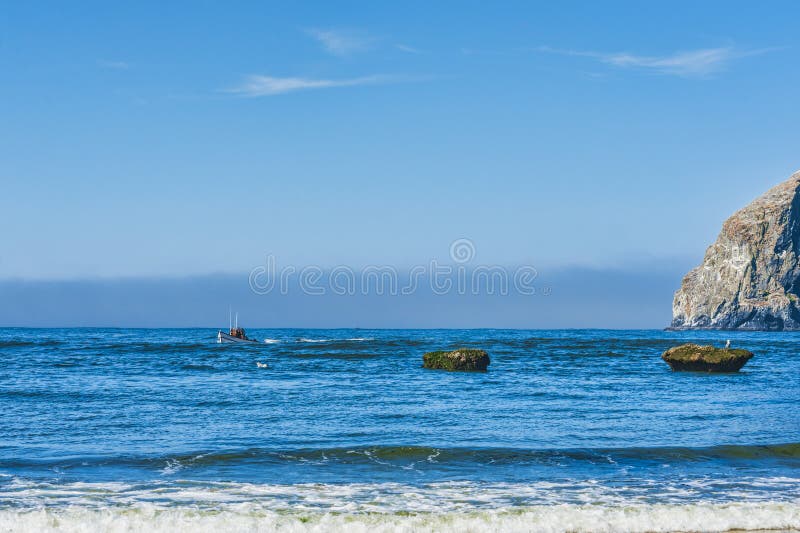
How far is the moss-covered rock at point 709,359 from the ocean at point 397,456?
666 cm

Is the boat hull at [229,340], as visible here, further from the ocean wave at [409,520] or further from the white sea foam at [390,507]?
the ocean wave at [409,520]

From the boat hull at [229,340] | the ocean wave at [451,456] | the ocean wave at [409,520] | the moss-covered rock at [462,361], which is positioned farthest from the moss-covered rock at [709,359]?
the boat hull at [229,340]

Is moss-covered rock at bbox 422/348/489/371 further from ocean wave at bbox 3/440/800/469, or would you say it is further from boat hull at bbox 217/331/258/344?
boat hull at bbox 217/331/258/344

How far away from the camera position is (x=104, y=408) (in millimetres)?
25203

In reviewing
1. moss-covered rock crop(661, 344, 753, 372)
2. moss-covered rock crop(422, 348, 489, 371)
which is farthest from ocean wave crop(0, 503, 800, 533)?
moss-covered rock crop(661, 344, 753, 372)

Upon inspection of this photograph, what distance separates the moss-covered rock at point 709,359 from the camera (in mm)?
41000

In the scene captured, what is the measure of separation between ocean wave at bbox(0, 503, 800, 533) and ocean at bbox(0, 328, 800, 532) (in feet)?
0.11

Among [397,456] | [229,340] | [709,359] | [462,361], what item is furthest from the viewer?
[229,340]

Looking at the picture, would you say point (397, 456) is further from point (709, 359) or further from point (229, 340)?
point (229, 340)

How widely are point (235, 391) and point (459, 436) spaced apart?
45.7ft

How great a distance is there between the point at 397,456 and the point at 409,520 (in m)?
5.48

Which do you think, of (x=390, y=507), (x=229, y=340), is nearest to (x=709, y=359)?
(x=390, y=507)

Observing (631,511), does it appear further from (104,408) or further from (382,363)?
(382,363)

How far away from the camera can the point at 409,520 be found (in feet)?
39.4
